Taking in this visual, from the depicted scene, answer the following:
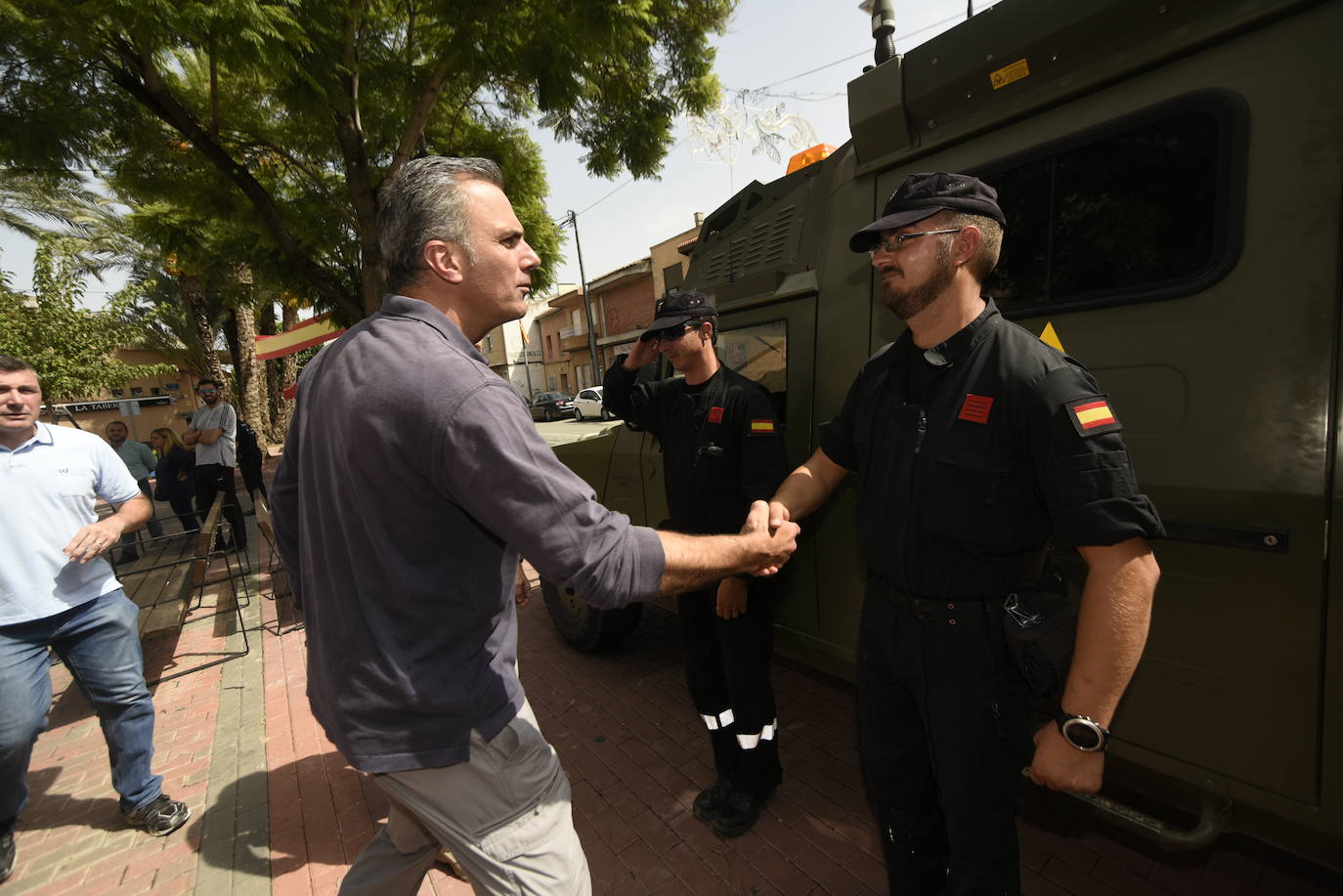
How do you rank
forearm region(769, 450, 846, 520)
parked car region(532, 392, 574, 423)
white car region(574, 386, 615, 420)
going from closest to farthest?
forearm region(769, 450, 846, 520) → white car region(574, 386, 615, 420) → parked car region(532, 392, 574, 423)

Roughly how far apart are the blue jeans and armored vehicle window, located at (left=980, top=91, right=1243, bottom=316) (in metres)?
3.86

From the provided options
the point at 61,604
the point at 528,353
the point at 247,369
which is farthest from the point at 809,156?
the point at 528,353

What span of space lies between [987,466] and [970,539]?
0.18 m

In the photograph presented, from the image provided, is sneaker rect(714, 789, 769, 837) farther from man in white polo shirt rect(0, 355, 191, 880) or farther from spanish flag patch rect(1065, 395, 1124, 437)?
man in white polo shirt rect(0, 355, 191, 880)

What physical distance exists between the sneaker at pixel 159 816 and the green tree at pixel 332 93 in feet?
14.7

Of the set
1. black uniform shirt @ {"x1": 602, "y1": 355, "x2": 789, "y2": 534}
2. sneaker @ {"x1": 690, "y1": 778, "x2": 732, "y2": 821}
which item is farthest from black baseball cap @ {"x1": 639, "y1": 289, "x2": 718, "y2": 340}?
sneaker @ {"x1": 690, "y1": 778, "x2": 732, "y2": 821}

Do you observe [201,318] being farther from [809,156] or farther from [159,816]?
[809,156]

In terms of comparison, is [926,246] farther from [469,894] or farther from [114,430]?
[114,430]

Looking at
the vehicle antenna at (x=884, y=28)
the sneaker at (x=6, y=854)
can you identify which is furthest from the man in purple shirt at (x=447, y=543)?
the sneaker at (x=6, y=854)

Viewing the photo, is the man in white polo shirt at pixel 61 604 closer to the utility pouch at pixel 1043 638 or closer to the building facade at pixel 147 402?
the utility pouch at pixel 1043 638

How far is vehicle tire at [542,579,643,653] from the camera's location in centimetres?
386

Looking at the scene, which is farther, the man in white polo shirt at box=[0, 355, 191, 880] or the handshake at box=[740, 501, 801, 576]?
the man in white polo shirt at box=[0, 355, 191, 880]

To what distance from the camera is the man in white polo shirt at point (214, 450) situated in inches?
286

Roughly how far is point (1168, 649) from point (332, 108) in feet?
21.5
